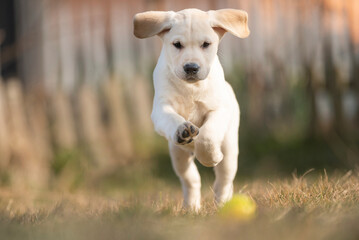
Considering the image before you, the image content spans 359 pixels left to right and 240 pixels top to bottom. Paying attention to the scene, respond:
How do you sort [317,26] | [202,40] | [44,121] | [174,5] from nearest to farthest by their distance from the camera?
[202,40] → [44,121] → [317,26] → [174,5]

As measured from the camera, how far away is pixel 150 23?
3.68m

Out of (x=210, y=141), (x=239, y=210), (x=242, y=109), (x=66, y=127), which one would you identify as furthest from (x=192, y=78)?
(x=242, y=109)

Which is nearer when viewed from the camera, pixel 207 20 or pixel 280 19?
pixel 207 20

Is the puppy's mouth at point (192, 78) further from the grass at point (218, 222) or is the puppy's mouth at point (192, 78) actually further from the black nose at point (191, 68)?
the grass at point (218, 222)

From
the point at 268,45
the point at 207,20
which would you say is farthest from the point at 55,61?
the point at 207,20

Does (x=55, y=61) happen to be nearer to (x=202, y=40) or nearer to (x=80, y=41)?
(x=80, y=41)

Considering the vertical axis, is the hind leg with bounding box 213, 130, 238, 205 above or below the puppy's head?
below

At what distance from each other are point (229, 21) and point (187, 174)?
1.20 meters

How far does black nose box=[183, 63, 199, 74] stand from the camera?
341 centimetres

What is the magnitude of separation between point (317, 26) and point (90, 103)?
10.9ft

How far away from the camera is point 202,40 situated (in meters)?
3.53

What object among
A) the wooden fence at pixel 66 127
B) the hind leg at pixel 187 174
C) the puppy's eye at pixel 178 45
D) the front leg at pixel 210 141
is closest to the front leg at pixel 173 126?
the front leg at pixel 210 141

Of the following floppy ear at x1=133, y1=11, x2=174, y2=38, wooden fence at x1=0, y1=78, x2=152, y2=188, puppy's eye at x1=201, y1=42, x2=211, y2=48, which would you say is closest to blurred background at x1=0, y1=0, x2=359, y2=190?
wooden fence at x1=0, y1=78, x2=152, y2=188

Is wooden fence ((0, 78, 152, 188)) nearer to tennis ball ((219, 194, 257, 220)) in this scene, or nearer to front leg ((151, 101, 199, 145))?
front leg ((151, 101, 199, 145))
